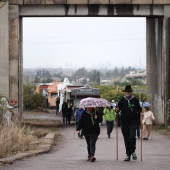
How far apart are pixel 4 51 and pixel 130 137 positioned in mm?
19836

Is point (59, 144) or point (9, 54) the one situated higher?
point (9, 54)

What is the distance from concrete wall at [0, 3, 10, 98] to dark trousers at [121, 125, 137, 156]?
1922 centimetres

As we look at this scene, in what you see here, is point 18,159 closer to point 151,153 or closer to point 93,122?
point 93,122

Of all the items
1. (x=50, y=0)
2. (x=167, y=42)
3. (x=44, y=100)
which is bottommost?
(x=44, y=100)

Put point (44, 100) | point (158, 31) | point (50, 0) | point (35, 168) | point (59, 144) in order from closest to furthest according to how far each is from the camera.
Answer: point (35, 168) < point (59, 144) < point (50, 0) < point (158, 31) < point (44, 100)

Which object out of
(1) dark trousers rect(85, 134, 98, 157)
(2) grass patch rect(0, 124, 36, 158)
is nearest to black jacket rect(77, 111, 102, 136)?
(1) dark trousers rect(85, 134, 98, 157)

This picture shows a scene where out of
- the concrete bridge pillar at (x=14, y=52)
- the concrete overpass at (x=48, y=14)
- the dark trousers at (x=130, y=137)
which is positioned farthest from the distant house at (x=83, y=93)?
the dark trousers at (x=130, y=137)

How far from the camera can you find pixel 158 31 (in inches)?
1566

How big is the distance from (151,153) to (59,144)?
5682mm

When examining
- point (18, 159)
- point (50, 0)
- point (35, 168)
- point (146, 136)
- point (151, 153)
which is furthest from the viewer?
point (50, 0)

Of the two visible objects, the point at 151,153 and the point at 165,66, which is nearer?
the point at 151,153

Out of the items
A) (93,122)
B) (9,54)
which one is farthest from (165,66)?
(93,122)

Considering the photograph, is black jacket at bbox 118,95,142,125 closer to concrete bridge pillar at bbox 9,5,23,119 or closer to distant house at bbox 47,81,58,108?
concrete bridge pillar at bbox 9,5,23,119

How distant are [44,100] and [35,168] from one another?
58419 millimetres
